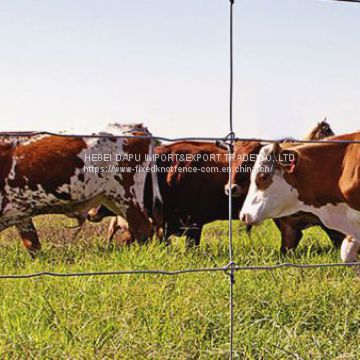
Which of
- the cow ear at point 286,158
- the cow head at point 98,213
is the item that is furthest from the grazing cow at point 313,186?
the cow head at point 98,213

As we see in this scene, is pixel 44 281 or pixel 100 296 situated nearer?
pixel 100 296

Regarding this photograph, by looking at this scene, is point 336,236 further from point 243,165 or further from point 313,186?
point 313,186

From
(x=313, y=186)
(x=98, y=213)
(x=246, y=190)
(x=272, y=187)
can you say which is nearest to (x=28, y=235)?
(x=98, y=213)

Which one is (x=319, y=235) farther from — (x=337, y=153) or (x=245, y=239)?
(x=337, y=153)

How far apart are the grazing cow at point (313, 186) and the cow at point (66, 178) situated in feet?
3.51

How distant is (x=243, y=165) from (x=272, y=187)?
3.03 ft

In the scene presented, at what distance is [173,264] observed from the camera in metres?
4.90

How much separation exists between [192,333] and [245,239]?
3.12m

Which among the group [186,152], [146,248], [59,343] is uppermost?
[186,152]

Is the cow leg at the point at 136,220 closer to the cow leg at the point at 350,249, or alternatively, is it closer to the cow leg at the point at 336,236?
the cow leg at the point at 336,236

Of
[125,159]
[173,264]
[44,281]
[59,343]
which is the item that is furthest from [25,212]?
[59,343]

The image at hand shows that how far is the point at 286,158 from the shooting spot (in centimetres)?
587

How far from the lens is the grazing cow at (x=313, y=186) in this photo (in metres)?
5.35

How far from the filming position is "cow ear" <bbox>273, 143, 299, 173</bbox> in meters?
5.79
